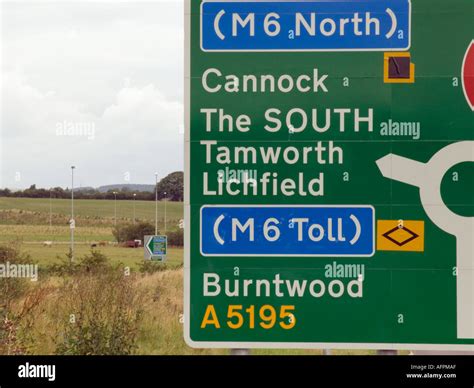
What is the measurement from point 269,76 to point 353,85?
736mm

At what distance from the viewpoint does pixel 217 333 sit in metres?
6.46

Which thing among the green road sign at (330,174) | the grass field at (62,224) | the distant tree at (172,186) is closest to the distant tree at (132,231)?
the grass field at (62,224)

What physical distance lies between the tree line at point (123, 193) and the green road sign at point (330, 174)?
37 centimetres

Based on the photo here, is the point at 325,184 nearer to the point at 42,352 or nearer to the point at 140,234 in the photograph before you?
the point at 140,234

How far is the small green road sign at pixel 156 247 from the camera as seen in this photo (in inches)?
263

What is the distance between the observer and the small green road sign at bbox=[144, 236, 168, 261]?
21.9 ft

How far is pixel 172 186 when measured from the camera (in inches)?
268

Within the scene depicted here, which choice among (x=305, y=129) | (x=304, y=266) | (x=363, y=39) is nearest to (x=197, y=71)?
(x=305, y=129)

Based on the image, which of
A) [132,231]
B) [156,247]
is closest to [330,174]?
[156,247]

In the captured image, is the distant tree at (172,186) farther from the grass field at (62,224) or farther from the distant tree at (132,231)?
the distant tree at (132,231)

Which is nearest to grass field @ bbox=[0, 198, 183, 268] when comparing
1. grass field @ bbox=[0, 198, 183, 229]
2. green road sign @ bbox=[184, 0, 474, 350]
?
grass field @ bbox=[0, 198, 183, 229]

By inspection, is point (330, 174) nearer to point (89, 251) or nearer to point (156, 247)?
point (156, 247)

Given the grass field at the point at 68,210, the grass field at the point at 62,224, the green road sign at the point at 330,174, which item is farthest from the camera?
the grass field at the point at 68,210

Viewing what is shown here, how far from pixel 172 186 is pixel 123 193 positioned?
1.66 ft
